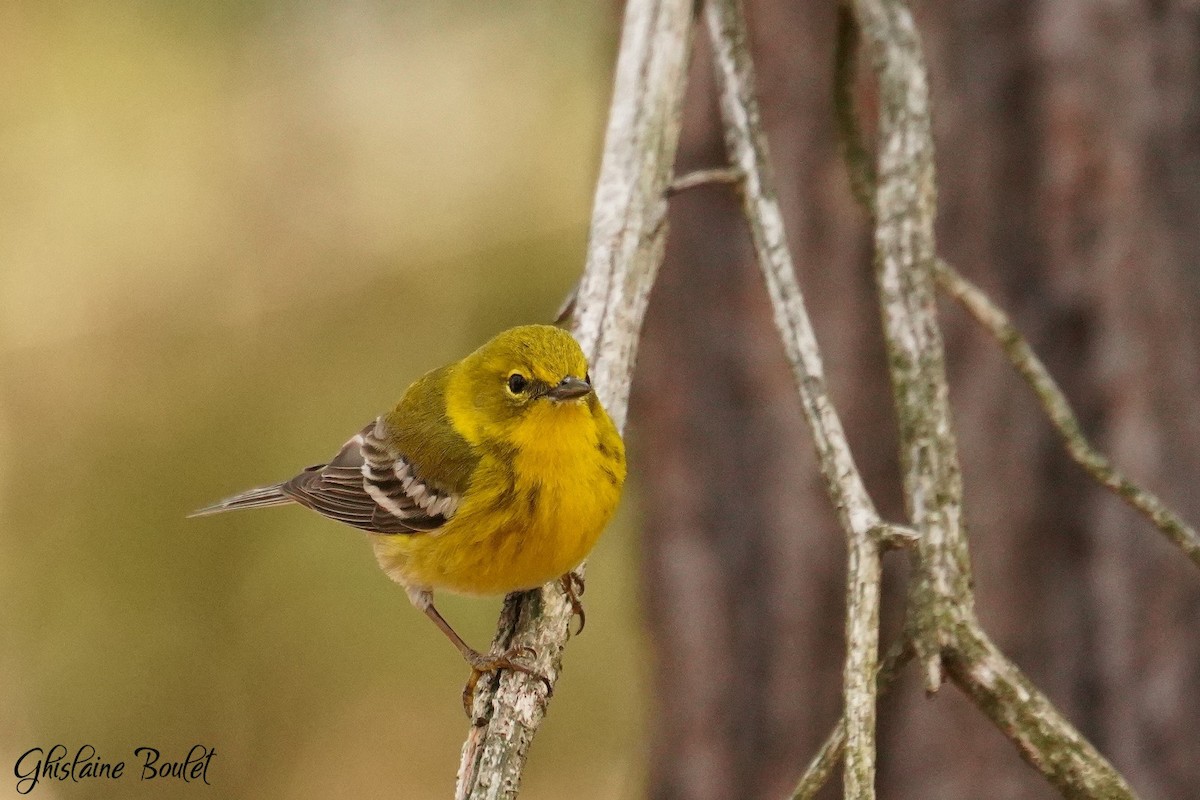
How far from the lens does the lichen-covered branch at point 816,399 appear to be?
1.98 meters

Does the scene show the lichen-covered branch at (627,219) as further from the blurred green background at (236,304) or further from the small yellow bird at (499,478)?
the blurred green background at (236,304)

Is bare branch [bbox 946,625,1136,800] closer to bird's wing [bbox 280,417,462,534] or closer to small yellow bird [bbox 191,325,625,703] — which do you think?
small yellow bird [bbox 191,325,625,703]

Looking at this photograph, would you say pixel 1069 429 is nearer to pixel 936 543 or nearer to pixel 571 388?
pixel 936 543

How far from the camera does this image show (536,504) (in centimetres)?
318

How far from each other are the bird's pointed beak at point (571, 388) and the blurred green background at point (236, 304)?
141 inches

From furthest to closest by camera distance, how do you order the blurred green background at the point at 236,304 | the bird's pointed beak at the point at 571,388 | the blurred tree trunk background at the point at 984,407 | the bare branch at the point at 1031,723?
the blurred green background at the point at 236,304, the blurred tree trunk background at the point at 984,407, the bird's pointed beak at the point at 571,388, the bare branch at the point at 1031,723

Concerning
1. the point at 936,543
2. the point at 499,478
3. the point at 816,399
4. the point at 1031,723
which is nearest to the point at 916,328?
the point at 816,399

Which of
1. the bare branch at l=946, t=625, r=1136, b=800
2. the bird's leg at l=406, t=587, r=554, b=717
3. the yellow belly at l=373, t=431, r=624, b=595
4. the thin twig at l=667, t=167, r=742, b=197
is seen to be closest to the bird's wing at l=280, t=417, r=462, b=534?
the yellow belly at l=373, t=431, r=624, b=595

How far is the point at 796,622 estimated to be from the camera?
16.1 feet

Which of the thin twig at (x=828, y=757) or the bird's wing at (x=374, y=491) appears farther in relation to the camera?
the bird's wing at (x=374, y=491)

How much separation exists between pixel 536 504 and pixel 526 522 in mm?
57

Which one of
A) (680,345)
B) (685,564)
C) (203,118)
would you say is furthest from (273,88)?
(685,564)

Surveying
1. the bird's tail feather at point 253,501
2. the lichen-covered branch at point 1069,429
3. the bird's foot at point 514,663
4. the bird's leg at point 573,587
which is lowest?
the bird's tail feather at point 253,501

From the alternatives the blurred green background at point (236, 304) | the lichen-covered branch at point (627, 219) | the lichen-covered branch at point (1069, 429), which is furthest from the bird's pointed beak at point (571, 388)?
the blurred green background at point (236, 304)
